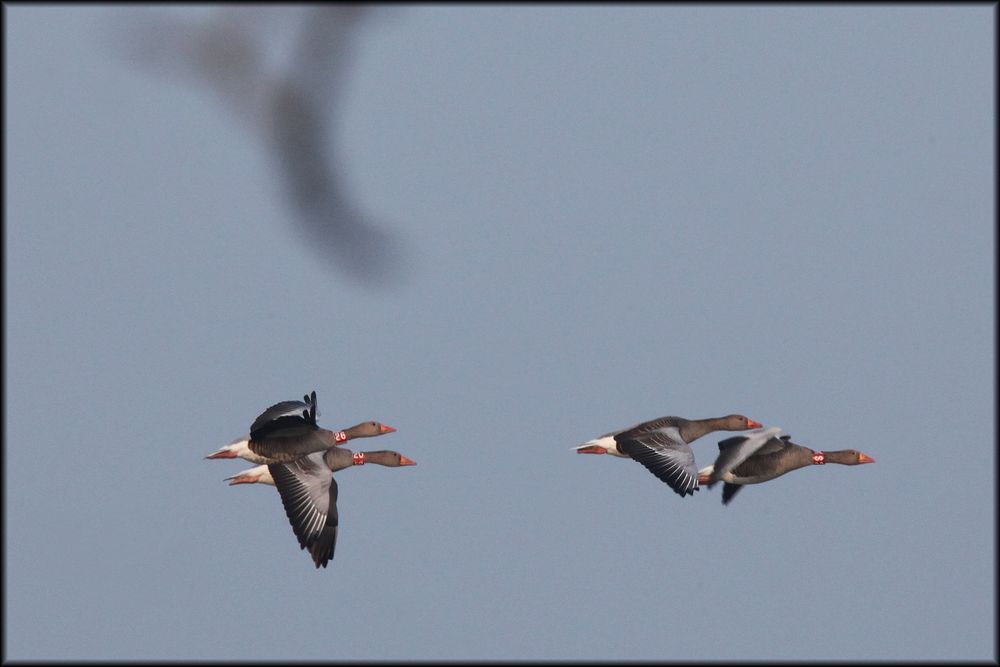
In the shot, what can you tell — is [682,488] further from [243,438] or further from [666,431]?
[243,438]

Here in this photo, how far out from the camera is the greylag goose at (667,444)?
Answer: 4506 cm

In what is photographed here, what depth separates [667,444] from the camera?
4650 centimetres

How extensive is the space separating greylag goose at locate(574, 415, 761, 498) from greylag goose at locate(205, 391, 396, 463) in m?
5.90

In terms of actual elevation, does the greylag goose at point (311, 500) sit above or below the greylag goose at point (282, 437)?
below

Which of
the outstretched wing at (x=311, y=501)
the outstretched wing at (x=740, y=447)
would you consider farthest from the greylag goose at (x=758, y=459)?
the outstretched wing at (x=311, y=501)

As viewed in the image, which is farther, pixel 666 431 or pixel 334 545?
pixel 666 431

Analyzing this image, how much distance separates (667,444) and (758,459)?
1910 mm

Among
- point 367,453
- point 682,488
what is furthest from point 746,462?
point 367,453

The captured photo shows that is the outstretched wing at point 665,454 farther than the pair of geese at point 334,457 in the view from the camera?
Yes

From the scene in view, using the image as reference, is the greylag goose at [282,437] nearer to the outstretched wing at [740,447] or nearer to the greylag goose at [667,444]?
the greylag goose at [667,444]

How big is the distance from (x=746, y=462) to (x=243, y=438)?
32.5 ft

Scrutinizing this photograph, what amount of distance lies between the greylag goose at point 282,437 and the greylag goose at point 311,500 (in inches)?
10.2

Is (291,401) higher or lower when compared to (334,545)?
higher

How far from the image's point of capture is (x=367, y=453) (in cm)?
4853
